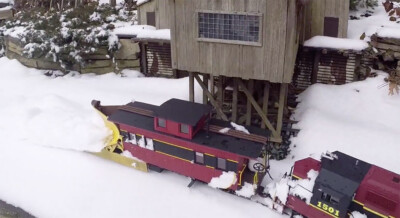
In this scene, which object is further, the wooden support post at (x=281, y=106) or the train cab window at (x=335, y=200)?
the wooden support post at (x=281, y=106)

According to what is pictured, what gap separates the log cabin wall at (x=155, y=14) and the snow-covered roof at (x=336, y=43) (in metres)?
6.48

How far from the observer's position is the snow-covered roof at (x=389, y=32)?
1512cm

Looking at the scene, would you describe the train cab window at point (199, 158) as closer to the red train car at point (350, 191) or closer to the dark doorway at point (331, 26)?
the red train car at point (350, 191)

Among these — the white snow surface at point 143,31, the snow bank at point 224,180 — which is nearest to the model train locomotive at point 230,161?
the snow bank at point 224,180

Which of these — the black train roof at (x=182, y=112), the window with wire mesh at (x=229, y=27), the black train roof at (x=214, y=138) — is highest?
the window with wire mesh at (x=229, y=27)

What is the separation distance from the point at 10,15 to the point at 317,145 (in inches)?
857

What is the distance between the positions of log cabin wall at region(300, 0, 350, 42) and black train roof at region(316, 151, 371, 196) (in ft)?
21.8

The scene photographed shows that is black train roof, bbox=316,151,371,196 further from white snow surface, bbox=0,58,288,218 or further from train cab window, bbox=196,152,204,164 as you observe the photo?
train cab window, bbox=196,152,204,164

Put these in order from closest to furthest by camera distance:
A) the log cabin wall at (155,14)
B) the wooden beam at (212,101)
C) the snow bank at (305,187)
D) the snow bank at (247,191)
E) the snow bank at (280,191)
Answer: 1. the snow bank at (305,187)
2. the snow bank at (280,191)
3. the snow bank at (247,191)
4. the wooden beam at (212,101)
5. the log cabin wall at (155,14)

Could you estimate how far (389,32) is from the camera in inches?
603

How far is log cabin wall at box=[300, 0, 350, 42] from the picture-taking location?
50.5 feet

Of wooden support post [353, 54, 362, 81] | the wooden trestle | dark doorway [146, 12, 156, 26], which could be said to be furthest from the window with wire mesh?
dark doorway [146, 12, 156, 26]

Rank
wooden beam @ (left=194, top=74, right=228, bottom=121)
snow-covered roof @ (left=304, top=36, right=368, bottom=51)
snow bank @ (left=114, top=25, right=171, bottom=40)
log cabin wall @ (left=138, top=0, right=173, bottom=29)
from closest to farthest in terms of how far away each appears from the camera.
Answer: wooden beam @ (left=194, top=74, right=228, bottom=121)
snow-covered roof @ (left=304, top=36, right=368, bottom=51)
snow bank @ (left=114, top=25, right=171, bottom=40)
log cabin wall @ (left=138, top=0, right=173, bottom=29)

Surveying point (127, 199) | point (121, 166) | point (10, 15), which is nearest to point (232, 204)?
point (127, 199)
